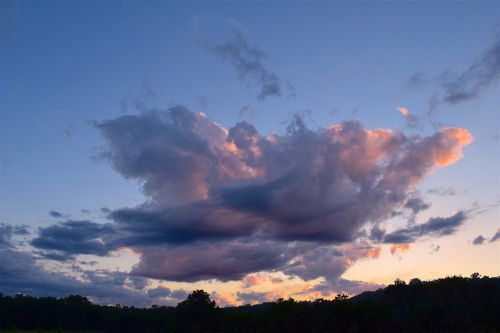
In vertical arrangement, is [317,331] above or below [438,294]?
below

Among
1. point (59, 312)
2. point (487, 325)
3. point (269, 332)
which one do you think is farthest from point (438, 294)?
point (59, 312)

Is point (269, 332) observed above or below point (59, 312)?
below

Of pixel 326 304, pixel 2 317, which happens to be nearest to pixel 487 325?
pixel 326 304

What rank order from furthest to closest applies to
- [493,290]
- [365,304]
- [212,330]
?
[212,330] → [493,290] → [365,304]

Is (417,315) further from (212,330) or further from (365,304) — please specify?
(212,330)

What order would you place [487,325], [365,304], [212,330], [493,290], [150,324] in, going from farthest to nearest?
[150,324]
[212,330]
[493,290]
[365,304]
[487,325]

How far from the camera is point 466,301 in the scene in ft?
418

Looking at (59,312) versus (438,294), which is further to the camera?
(59,312)

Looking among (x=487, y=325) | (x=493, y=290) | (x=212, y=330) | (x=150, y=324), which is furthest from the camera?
(x=150, y=324)

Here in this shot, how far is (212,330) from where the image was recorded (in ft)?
475

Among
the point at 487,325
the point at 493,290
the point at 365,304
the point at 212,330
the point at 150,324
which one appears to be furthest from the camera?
the point at 150,324

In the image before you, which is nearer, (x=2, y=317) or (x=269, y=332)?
(x=269, y=332)

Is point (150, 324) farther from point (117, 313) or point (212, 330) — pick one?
point (212, 330)

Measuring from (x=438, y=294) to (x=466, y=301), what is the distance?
25.1 feet
